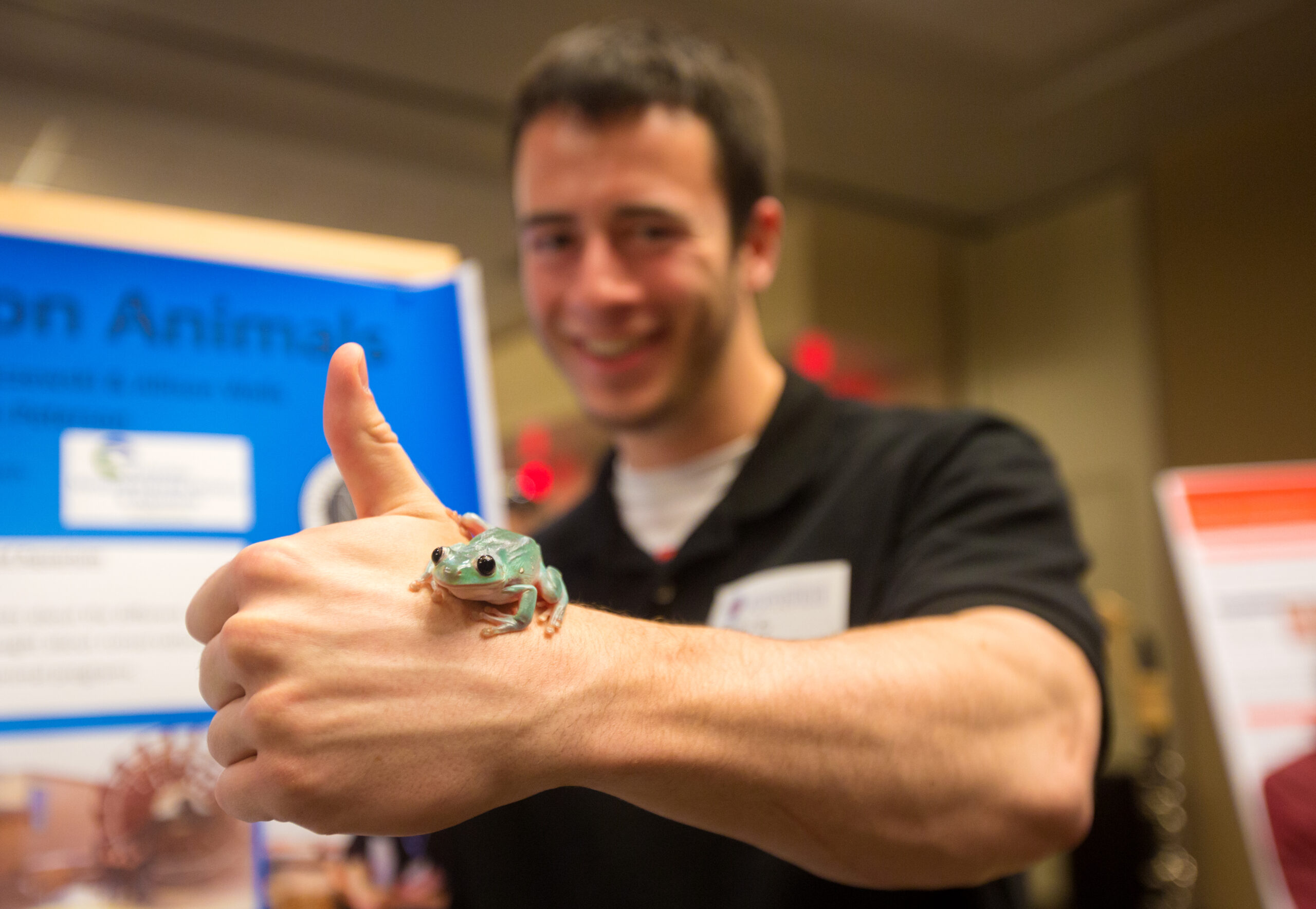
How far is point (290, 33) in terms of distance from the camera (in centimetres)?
293

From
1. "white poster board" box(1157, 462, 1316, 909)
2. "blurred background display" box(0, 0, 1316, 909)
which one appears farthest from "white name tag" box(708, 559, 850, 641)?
"blurred background display" box(0, 0, 1316, 909)

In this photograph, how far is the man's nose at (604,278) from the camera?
137 centimetres

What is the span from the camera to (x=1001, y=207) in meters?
4.71

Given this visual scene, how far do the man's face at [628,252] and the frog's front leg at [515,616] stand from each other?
2.65 feet

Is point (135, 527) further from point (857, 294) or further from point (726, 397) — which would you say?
point (857, 294)

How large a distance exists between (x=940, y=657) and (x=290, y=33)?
2852mm

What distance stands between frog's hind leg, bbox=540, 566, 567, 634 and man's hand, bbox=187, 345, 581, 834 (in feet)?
0.08

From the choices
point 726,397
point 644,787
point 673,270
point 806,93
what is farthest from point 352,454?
point 806,93

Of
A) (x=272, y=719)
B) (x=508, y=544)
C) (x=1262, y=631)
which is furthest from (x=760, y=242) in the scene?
(x=272, y=719)

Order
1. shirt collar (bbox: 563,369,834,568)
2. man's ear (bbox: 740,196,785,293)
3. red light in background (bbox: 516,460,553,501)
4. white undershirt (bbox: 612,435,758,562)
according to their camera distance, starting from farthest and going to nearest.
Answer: red light in background (bbox: 516,460,553,501) < man's ear (bbox: 740,196,785,293) < white undershirt (bbox: 612,435,758,562) < shirt collar (bbox: 563,369,834,568)

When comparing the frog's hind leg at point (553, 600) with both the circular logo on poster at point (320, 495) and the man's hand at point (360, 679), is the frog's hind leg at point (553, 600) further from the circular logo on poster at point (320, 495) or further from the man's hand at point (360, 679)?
the circular logo on poster at point (320, 495)

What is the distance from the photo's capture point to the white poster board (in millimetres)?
1136

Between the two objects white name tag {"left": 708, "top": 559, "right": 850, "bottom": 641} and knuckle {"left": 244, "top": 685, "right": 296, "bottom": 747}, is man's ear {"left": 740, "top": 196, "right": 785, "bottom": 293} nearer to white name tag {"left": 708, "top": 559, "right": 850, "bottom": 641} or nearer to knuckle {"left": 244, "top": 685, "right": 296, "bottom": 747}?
white name tag {"left": 708, "top": 559, "right": 850, "bottom": 641}

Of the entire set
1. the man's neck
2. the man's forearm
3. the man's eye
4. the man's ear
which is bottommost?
the man's forearm
